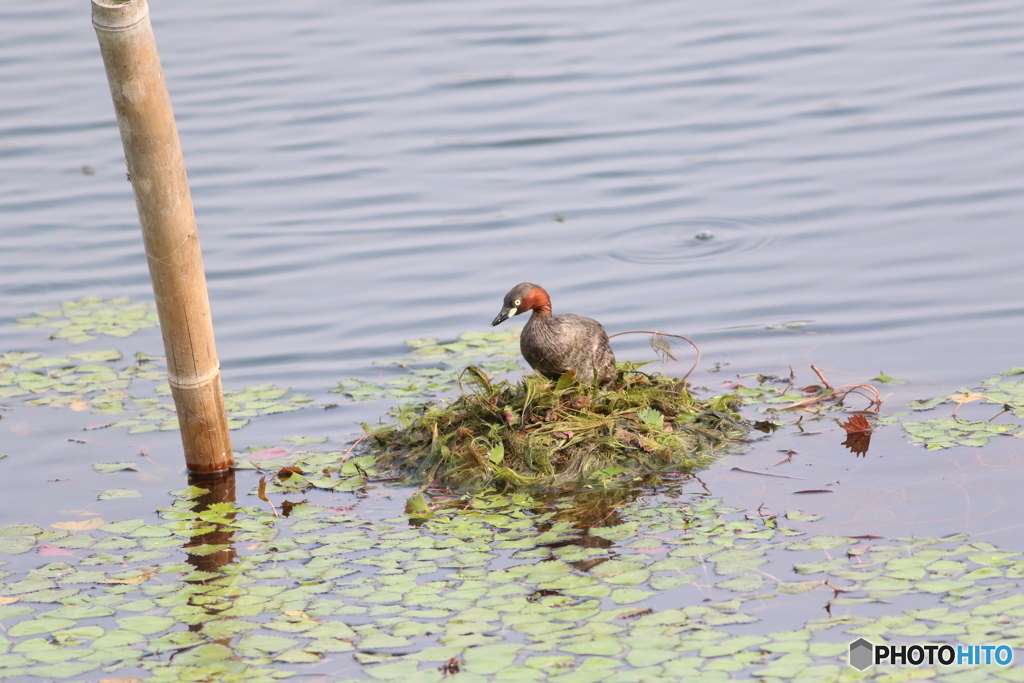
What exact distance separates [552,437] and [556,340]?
0.56 meters

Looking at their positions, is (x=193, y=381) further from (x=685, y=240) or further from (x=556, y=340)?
(x=685, y=240)

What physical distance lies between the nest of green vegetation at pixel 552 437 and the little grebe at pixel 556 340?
0.37 ft

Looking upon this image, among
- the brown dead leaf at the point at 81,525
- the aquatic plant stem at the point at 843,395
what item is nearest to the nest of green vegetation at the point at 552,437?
the aquatic plant stem at the point at 843,395

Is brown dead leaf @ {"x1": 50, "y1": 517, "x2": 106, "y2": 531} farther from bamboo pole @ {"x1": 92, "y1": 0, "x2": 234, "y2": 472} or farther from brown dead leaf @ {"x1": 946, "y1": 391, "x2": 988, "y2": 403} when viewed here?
brown dead leaf @ {"x1": 946, "y1": 391, "x2": 988, "y2": 403}

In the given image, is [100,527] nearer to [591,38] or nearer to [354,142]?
[354,142]

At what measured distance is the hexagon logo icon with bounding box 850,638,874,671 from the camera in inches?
177

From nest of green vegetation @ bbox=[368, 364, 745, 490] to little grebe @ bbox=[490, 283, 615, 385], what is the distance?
0.11 m

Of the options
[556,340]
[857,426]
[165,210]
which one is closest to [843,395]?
[857,426]

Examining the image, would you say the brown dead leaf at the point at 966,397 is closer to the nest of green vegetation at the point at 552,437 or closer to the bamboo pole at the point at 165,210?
the nest of green vegetation at the point at 552,437

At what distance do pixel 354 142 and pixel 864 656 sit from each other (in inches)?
402

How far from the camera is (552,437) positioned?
6457mm

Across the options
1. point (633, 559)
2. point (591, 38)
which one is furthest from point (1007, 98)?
point (633, 559)

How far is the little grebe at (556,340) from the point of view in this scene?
6664 millimetres

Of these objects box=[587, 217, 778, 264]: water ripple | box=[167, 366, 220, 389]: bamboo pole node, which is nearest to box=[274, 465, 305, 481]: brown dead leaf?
box=[167, 366, 220, 389]: bamboo pole node
